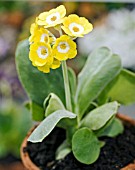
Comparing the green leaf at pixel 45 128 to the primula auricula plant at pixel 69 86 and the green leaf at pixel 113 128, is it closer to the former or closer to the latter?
the primula auricula plant at pixel 69 86

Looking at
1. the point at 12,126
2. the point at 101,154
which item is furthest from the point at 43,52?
the point at 12,126

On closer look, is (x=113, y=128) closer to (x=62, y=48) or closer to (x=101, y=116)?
(x=101, y=116)

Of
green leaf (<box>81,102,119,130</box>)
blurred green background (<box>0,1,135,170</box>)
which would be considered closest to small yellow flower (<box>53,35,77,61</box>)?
green leaf (<box>81,102,119,130</box>)

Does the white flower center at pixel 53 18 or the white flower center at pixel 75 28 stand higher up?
the white flower center at pixel 53 18

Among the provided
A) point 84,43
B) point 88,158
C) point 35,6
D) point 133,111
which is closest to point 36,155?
point 88,158

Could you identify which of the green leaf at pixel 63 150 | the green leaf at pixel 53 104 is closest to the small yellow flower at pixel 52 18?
the green leaf at pixel 53 104

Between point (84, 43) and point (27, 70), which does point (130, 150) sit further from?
point (84, 43)
